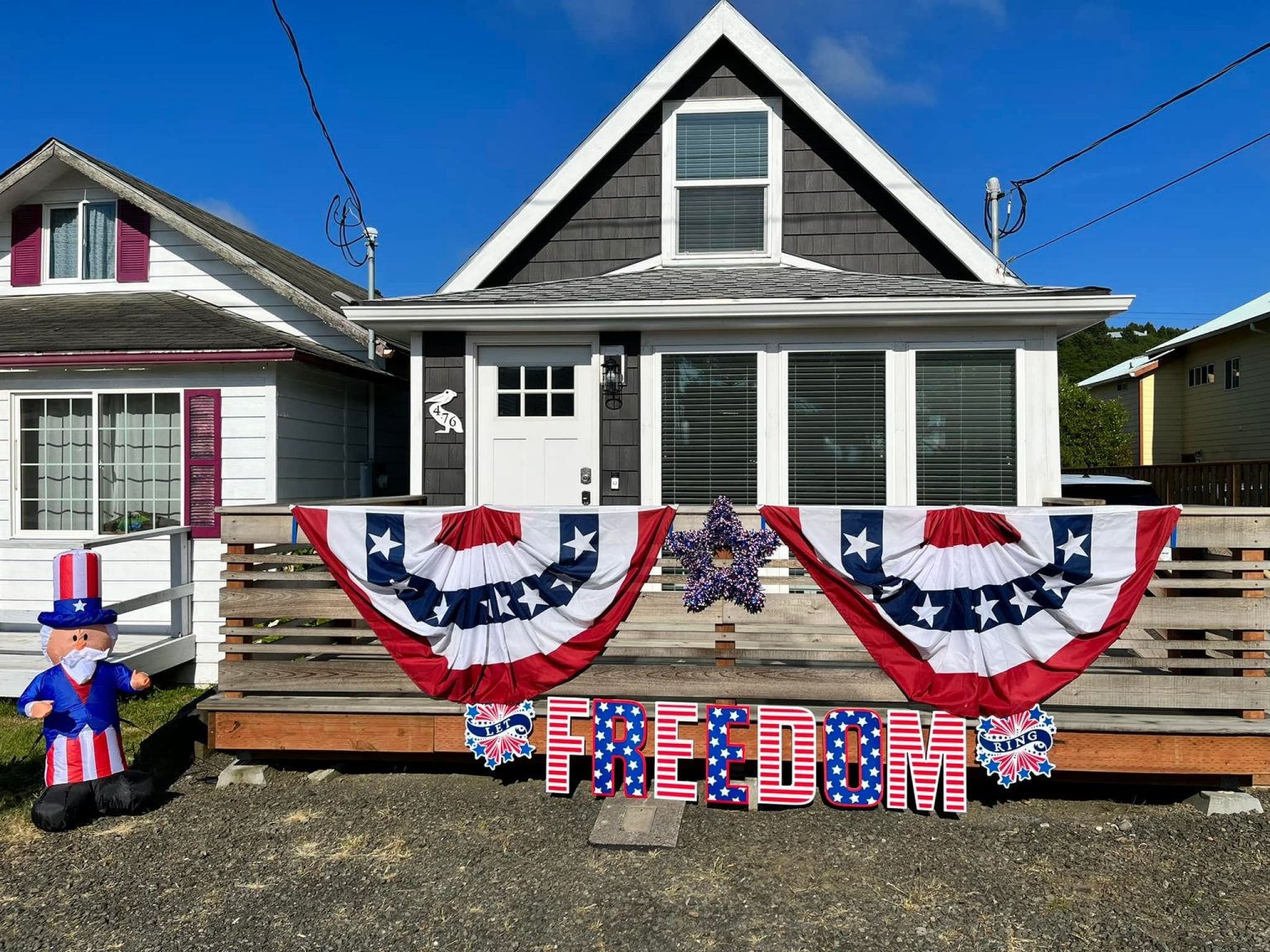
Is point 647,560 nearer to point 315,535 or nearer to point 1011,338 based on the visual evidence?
point 315,535

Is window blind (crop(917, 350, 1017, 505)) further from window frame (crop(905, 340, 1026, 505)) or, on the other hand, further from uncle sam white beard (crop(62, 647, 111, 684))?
uncle sam white beard (crop(62, 647, 111, 684))

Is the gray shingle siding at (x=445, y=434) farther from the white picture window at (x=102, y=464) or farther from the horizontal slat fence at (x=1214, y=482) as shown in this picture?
the horizontal slat fence at (x=1214, y=482)

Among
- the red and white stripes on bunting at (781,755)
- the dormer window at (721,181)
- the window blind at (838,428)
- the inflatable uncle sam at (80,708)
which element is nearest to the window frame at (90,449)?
the inflatable uncle sam at (80,708)

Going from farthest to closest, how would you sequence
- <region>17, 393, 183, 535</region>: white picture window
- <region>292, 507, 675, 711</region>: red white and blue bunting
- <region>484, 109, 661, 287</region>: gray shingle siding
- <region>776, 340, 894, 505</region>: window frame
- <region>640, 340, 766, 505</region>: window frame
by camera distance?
<region>484, 109, 661, 287</region>: gray shingle siding < <region>17, 393, 183, 535</region>: white picture window < <region>640, 340, 766, 505</region>: window frame < <region>776, 340, 894, 505</region>: window frame < <region>292, 507, 675, 711</region>: red white and blue bunting

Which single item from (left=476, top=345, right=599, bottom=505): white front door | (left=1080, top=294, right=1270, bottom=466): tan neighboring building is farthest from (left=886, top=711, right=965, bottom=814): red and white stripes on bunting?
(left=1080, top=294, right=1270, bottom=466): tan neighboring building

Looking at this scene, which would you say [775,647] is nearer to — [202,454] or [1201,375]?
[202,454]

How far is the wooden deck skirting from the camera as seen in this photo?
4.64 metres

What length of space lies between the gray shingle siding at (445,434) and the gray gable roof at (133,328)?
1.28 metres

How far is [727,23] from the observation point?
27.5 feet

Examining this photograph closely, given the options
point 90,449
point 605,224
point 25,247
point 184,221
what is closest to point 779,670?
point 605,224

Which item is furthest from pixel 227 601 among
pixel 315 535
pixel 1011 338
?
pixel 1011 338

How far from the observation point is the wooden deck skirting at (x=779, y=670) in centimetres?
464

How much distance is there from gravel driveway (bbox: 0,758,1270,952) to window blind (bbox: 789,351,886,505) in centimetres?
320

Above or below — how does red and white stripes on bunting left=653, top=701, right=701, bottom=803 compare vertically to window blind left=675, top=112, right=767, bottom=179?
below
